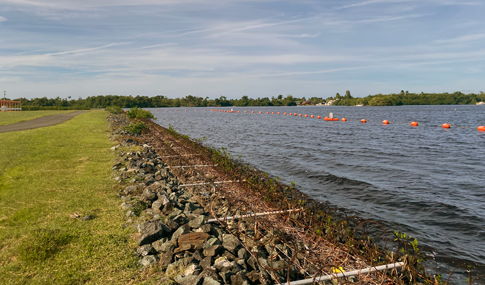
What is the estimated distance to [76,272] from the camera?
4.74 metres

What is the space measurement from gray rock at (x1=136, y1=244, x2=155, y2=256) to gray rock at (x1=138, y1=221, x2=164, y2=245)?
158 mm

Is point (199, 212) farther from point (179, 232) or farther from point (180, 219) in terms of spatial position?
point (179, 232)

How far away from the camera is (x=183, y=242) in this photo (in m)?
5.55

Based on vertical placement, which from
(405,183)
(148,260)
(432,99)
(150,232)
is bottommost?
(405,183)

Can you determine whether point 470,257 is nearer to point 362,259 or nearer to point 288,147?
point 362,259

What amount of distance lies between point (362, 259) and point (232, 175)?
5.95 meters

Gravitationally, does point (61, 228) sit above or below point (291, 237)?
above

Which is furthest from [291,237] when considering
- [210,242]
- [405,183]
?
[405,183]

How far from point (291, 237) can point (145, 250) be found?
2.73m

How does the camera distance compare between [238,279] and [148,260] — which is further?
[148,260]

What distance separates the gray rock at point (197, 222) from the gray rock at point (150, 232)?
0.69 metres

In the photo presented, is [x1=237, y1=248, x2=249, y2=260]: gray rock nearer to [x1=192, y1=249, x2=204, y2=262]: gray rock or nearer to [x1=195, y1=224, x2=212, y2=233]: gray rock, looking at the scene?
[x1=192, y1=249, x2=204, y2=262]: gray rock

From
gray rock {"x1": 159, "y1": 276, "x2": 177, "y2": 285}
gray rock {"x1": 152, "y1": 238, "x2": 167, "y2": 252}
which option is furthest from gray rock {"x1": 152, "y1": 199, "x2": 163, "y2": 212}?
gray rock {"x1": 159, "y1": 276, "x2": 177, "y2": 285}

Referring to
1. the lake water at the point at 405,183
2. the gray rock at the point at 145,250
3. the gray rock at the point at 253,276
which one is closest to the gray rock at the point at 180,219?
the gray rock at the point at 145,250
